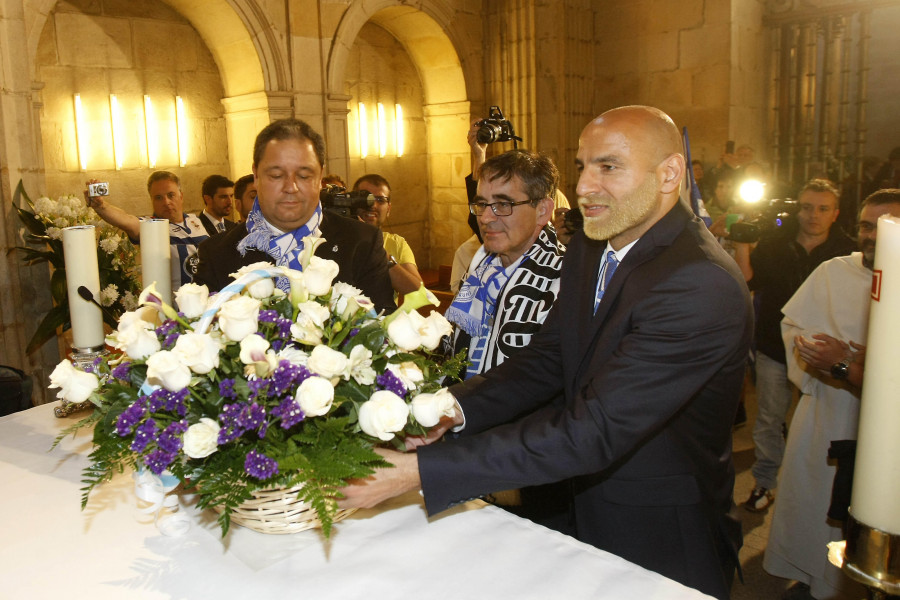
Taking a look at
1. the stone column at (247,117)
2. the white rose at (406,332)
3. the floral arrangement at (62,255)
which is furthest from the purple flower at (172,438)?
the stone column at (247,117)

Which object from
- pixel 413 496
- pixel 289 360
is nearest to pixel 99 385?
pixel 289 360

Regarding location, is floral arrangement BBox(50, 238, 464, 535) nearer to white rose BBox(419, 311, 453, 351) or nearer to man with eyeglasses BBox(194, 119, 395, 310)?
white rose BBox(419, 311, 453, 351)

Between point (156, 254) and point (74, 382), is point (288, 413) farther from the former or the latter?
point (156, 254)

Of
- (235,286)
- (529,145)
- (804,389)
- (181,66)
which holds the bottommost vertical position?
(804,389)

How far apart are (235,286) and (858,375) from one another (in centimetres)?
231

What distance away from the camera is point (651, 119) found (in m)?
1.86

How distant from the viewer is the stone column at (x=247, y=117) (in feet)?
22.5

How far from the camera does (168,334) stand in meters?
1.50

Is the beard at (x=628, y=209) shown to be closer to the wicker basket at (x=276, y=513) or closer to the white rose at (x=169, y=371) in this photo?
the wicker basket at (x=276, y=513)

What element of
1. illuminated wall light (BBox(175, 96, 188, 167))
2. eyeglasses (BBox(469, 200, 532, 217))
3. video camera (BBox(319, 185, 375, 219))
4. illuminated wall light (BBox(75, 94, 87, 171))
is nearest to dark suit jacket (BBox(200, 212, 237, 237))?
video camera (BBox(319, 185, 375, 219))

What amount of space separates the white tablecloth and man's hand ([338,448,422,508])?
11 cm

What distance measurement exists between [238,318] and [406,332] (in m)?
0.33

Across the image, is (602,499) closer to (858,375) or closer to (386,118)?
(858,375)

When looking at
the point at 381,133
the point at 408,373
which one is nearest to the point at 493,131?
A: the point at 408,373
